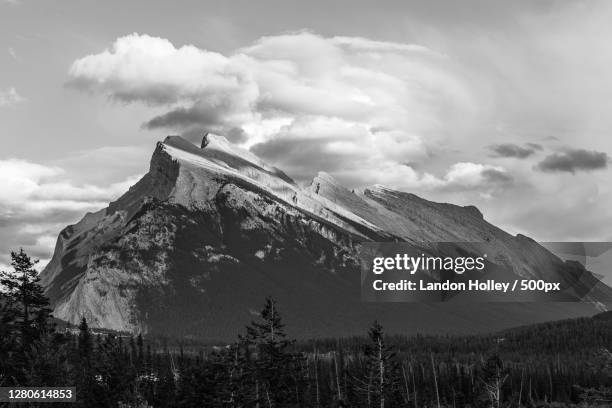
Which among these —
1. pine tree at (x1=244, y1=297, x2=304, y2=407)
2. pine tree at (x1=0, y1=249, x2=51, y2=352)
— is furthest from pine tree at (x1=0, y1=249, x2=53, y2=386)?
pine tree at (x1=244, y1=297, x2=304, y2=407)

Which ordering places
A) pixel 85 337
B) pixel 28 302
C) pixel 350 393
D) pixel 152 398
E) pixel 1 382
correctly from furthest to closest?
pixel 350 393 < pixel 85 337 < pixel 152 398 < pixel 28 302 < pixel 1 382

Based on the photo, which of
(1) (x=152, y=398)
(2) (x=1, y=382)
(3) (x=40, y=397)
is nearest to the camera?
(3) (x=40, y=397)

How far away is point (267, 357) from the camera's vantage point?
84938mm

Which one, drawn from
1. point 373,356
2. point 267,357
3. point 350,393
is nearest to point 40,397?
point 267,357

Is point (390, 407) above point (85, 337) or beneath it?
beneath

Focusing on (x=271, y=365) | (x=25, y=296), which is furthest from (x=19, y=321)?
(x=271, y=365)

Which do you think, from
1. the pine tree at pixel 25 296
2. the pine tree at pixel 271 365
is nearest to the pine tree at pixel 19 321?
the pine tree at pixel 25 296

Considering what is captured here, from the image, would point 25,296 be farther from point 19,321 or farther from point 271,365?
point 271,365

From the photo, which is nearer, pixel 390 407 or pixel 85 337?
pixel 390 407

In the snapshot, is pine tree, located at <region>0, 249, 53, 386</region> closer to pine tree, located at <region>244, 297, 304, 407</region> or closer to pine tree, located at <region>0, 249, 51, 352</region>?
pine tree, located at <region>0, 249, 51, 352</region>

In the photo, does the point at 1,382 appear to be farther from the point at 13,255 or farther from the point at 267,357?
the point at 267,357

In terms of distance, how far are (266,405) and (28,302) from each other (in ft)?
82.1

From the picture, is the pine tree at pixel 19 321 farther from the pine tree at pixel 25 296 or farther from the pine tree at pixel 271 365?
the pine tree at pixel 271 365

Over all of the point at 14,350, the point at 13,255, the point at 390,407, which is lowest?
the point at 390,407
